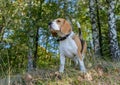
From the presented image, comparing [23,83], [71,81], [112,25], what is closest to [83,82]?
[71,81]

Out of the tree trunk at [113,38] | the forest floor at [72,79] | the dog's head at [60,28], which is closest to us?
the forest floor at [72,79]

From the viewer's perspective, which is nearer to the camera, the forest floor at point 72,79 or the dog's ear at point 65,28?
the forest floor at point 72,79

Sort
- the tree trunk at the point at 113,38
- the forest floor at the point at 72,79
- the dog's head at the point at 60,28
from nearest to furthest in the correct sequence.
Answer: the forest floor at the point at 72,79 → the dog's head at the point at 60,28 → the tree trunk at the point at 113,38

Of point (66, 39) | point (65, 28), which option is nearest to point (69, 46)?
point (66, 39)

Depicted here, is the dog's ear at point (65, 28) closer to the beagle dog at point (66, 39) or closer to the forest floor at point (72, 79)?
the beagle dog at point (66, 39)

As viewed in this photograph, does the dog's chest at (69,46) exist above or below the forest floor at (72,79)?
above

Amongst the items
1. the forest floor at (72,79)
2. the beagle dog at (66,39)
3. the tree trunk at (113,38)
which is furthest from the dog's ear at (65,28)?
the tree trunk at (113,38)

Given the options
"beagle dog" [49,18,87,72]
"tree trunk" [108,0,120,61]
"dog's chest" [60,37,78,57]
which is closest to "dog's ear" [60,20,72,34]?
"beagle dog" [49,18,87,72]

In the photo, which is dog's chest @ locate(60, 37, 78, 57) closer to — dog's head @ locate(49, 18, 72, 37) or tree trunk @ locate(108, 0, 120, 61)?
dog's head @ locate(49, 18, 72, 37)

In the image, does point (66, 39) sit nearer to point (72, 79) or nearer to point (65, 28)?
point (65, 28)

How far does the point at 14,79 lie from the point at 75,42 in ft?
5.30

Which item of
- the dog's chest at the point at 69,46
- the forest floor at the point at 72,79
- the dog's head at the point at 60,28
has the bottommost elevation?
the forest floor at the point at 72,79

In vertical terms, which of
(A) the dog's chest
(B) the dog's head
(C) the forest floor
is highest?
(B) the dog's head

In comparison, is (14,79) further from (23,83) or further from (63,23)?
(63,23)
